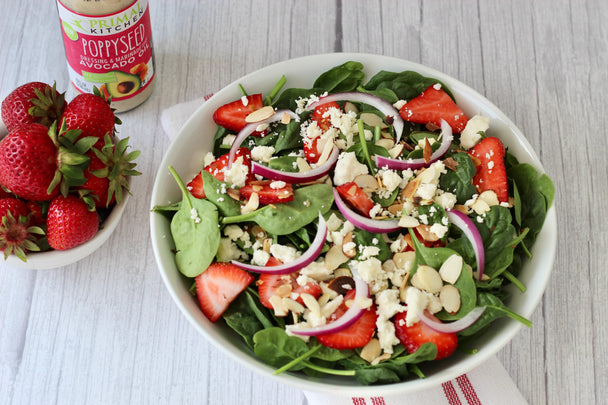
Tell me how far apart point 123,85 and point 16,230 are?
1.63 ft

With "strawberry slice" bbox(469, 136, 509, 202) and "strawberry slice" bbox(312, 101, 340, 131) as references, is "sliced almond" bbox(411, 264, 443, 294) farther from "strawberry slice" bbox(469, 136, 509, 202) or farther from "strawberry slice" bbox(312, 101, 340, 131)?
"strawberry slice" bbox(312, 101, 340, 131)

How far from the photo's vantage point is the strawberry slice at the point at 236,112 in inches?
67.5

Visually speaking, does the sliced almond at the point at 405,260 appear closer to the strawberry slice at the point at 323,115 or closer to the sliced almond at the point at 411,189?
the sliced almond at the point at 411,189

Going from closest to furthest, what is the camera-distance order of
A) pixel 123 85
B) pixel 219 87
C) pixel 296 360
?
1. pixel 296 360
2. pixel 123 85
3. pixel 219 87

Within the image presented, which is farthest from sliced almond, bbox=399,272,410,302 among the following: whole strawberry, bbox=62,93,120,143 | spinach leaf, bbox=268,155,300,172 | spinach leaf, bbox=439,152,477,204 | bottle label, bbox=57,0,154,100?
bottle label, bbox=57,0,154,100

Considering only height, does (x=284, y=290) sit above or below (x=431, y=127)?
below

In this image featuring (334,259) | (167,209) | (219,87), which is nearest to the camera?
(334,259)

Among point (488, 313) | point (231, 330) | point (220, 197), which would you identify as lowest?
point (231, 330)

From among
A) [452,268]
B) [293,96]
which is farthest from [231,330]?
[293,96]

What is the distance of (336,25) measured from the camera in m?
2.17

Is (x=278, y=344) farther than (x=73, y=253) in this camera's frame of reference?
No

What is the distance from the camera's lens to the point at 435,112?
1.71 metres

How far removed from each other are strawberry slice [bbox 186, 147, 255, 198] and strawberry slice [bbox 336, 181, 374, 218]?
0.21 meters

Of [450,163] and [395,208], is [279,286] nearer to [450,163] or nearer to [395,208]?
[395,208]
